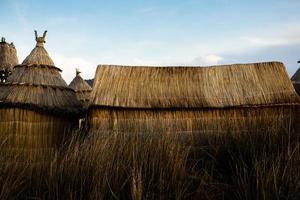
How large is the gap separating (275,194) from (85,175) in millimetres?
1838

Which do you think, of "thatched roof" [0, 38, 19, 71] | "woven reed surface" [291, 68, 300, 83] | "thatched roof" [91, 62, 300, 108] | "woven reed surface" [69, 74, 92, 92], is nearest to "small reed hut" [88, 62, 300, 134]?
"thatched roof" [91, 62, 300, 108]

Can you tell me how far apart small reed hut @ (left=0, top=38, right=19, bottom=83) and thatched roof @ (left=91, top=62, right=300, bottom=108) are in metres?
10.8

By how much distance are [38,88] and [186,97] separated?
4.72 meters

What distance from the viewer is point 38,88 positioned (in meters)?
13.3

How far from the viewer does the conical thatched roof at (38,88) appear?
495 inches

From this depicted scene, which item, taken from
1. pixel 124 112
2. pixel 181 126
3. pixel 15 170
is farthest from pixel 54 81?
pixel 15 170

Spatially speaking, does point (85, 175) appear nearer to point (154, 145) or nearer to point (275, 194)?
point (154, 145)

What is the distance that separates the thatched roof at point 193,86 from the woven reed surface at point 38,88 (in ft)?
4.50

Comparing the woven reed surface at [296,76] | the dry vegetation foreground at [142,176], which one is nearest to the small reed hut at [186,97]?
the dry vegetation foreground at [142,176]

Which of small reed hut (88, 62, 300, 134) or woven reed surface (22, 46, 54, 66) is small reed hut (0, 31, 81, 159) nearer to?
woven reed surface (22, 46, 54, 66)

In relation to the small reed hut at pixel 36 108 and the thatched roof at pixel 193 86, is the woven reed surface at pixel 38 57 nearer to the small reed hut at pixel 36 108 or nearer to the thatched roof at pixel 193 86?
the small reed hut at pixel 36 108

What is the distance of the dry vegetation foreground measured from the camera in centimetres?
393

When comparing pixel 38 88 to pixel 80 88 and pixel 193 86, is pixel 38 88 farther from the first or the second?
pixel 80 88

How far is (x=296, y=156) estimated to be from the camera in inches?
167
